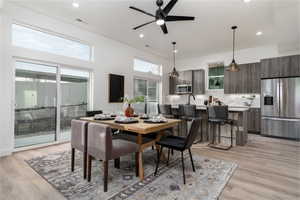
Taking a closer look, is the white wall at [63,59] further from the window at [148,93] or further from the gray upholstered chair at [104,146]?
the gray upholstered chair at [104,146]

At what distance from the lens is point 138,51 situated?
19.3 ft

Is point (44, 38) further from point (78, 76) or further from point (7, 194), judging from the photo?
point (7, 194)

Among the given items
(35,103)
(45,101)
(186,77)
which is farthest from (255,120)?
(35,103)

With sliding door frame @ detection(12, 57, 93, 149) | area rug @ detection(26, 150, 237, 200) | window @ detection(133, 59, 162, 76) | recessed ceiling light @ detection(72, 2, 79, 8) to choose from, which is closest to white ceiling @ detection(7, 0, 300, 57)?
recessed ceiling light @ detection(72, 2, 79, 8)

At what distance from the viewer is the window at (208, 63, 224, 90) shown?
629 cm

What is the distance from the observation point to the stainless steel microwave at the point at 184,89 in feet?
21.9

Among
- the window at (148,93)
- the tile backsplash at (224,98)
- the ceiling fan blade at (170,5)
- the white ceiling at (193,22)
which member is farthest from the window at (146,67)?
the ceiling fan blade at (170,5)

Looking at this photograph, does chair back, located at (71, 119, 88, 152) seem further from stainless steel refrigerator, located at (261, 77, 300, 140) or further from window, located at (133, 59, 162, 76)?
stainless steel refrigerator, located at (261, 77, 300, 140)

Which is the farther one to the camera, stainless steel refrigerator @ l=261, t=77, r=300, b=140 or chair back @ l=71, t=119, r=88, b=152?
stainless steel refrigerator @ l=261, t=77, r=300, b=140

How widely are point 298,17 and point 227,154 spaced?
130 inches

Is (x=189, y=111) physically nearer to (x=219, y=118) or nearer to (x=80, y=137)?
(x=219, y=118)

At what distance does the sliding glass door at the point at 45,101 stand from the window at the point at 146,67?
2241mm

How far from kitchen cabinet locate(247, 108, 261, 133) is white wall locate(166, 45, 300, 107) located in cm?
42

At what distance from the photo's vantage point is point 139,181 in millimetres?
2086
